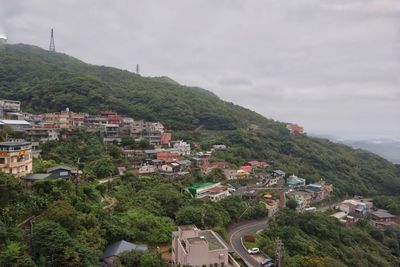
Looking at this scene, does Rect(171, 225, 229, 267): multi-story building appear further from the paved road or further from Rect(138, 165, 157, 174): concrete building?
Rect(138, 165, 157, 174): concrete building

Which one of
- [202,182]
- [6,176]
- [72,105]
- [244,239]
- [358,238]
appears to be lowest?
[358,238]

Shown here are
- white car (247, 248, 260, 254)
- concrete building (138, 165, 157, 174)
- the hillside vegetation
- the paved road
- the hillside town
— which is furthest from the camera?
the hillside vegetation

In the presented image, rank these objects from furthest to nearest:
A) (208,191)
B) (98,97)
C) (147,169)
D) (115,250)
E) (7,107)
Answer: (98,97)
(7,107)
(147,169)
(208,191)
(115,250)

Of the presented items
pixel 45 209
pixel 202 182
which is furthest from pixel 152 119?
pixel 45 209

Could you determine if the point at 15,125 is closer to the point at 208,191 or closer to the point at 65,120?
the point at 65,120

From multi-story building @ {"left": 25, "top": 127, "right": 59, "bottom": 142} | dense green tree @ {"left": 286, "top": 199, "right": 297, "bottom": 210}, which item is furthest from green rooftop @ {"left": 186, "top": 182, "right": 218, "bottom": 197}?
multi-story building @ {"left": 25, "top": 127, "right": 59, "bottom": 142}

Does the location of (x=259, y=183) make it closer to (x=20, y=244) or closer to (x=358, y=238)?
(x=358, y=238)

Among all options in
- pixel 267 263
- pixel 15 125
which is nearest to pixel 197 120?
pixel 15 125

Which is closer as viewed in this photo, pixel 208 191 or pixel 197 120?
pixel 208 191
